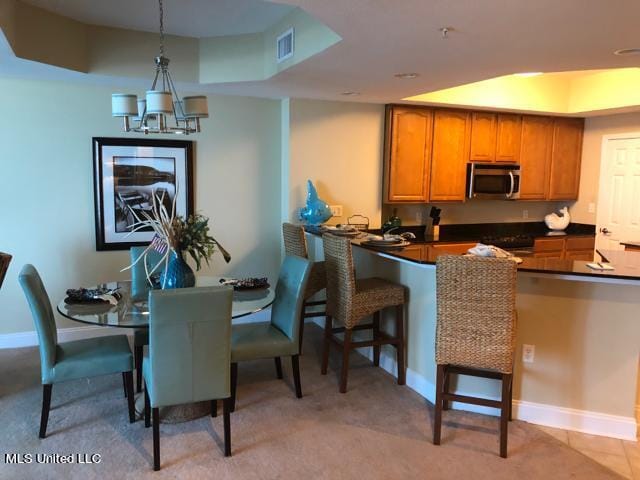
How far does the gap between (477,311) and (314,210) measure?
2191 mm

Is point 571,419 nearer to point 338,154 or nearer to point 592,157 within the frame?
point 338,154

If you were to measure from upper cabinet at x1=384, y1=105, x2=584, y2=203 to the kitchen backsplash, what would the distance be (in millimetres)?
331

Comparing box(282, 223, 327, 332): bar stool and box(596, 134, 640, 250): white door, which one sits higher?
box(596, 134, 640, 250): white door

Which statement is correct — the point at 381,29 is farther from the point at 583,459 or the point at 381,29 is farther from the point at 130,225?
the point at 130,225

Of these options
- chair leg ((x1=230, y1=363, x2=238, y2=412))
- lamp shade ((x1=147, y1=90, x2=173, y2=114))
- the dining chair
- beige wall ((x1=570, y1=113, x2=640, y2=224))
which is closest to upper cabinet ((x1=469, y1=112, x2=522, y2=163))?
beige wall ((x1=570, y1=113, x2=640, y2=224))

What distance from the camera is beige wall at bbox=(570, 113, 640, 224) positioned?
17.9 feet

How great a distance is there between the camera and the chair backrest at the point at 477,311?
2602 millimetres

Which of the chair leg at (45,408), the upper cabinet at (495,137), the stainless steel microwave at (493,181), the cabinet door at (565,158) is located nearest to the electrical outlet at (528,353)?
the stainless steel microwave at (493,181)

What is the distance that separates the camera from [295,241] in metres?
→ 4.12

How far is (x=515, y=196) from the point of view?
213 inches

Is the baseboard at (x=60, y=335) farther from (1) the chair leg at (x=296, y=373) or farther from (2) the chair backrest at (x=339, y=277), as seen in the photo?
(2) the chair backrest at (x=339, y=277)

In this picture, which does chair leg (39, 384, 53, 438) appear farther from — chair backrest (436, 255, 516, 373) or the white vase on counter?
the white vase on counter

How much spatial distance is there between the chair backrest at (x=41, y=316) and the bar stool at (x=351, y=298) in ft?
5.91

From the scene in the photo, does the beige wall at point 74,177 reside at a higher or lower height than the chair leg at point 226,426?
higher
